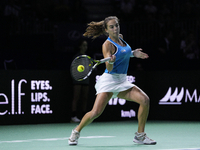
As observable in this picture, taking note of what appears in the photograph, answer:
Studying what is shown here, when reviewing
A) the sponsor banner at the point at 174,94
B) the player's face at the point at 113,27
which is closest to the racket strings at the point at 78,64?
the player's face at the point at 113,27

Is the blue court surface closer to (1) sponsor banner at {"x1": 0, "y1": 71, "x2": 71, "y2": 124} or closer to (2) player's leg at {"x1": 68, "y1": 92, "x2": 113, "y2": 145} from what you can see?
(2) player's leg at {"x1": 68, "y1": 92, "x2": 113, "y2": 145}

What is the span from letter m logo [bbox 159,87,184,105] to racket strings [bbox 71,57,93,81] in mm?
4377

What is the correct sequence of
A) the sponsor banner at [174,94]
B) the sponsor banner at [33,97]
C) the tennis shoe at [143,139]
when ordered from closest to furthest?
1. the tennis shoe at [143,139]
2. the sponsor banner at [33,97]
3. the sponsor banner at [174,94]

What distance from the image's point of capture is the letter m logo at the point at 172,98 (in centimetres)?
941

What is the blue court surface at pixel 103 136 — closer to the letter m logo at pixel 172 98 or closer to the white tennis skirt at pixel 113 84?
the letter m logo at pixel 172 98

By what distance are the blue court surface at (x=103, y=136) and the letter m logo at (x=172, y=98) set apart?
0.53 metres

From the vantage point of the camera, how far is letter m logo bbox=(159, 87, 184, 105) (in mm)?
9406

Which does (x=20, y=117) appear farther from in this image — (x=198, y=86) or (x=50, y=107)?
(x=198, y=86)

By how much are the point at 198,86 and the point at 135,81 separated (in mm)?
1410

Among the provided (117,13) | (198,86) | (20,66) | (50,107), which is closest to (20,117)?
(50,107)

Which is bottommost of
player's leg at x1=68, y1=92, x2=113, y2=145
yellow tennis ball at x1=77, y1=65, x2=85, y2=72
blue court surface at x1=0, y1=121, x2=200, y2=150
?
blue court surface at x1=0, y1=121, x2=200, y2=150

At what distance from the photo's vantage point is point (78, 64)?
5547mm

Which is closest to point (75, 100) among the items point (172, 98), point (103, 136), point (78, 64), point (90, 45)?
point (172, 98)

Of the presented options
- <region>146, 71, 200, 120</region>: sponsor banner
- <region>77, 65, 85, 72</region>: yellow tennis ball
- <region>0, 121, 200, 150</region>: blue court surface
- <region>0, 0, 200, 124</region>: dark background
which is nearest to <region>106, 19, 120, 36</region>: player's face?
<region>77, 65, 85, 72</region>: yellow tennis ball
